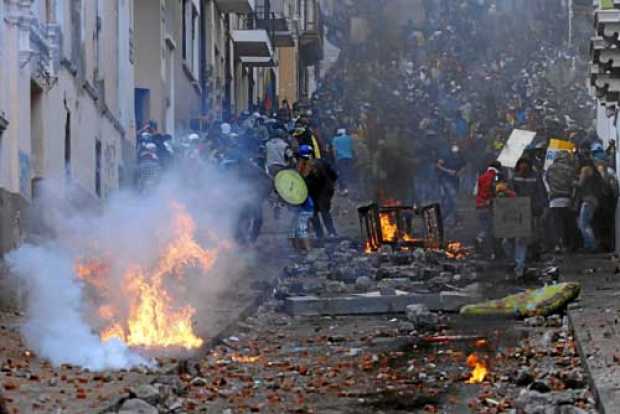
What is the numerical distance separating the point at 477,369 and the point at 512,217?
8642mm

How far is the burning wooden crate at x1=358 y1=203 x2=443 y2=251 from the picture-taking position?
85.6 feet

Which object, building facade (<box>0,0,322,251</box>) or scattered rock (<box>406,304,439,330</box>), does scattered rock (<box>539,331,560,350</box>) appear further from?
building facade (<box>0,0,322,251</box>)

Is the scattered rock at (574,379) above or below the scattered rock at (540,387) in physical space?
below

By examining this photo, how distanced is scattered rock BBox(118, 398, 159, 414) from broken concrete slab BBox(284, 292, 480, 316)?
24.7ft

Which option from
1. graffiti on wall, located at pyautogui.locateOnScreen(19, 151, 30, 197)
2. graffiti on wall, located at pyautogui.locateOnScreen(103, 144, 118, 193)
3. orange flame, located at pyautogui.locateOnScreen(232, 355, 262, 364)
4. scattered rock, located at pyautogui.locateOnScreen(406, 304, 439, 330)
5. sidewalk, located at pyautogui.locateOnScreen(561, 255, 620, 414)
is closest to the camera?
sidewalk, located at pyautogui.locateOnScreen(561, 255, 620, 414)

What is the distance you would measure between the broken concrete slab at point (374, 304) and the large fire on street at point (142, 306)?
2.07m

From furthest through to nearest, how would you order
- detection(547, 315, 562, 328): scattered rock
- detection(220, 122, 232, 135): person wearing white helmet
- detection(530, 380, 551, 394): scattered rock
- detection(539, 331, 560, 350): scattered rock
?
1. detection(220, 122, 232, 135): person wearing white helmet
2. detection(547, 315, 562, 328): scattered rock
3. detection(539, 331, 560, 350): scattered rock
4. detection(530, 380, 551, 394): scattered rock

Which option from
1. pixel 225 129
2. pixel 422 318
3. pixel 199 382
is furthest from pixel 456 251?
pixel 199 382

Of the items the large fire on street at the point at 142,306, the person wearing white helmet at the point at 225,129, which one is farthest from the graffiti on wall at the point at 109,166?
the large fire on street at the point at 142,306

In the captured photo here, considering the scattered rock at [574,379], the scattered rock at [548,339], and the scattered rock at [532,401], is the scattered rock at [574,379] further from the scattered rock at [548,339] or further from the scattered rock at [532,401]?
the scattered rock at [548,339]

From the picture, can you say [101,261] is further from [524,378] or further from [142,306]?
[524,378]

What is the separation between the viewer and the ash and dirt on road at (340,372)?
11859 millimetres

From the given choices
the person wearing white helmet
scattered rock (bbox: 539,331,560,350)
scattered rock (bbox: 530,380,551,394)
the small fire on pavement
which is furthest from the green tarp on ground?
the person wearing white helmet

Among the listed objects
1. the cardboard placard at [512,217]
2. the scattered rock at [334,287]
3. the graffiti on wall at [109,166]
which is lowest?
the scattered rock at [334,287]
